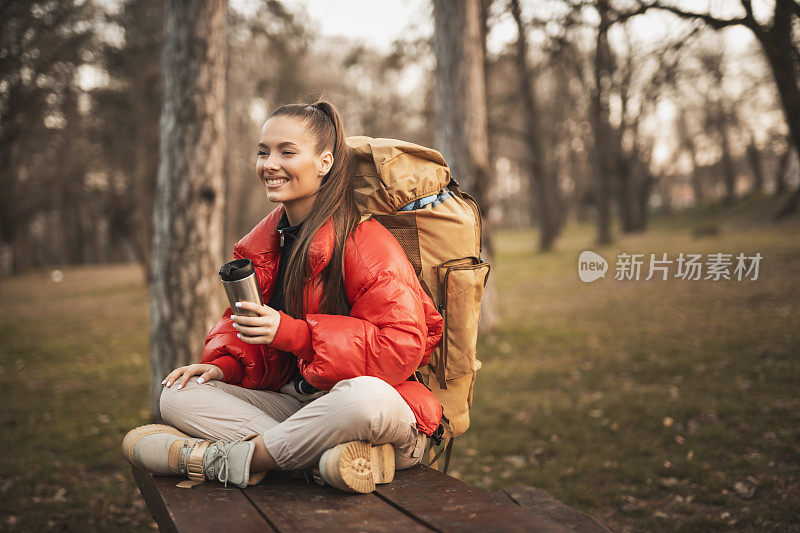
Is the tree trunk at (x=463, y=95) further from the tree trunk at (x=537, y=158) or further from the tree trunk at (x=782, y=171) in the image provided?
the tree trunk at (x=782, y=171)

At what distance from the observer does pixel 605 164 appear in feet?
63.1

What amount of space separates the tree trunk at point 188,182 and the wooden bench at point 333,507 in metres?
2.59

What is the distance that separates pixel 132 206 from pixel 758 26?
24.9 meters

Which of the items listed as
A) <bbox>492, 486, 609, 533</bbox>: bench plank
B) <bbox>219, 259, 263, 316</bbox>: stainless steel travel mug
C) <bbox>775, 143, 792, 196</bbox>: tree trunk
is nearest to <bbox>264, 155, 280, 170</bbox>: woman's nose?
<bbox>219, 259, 263, 316</bbox>: stainless steel travel mug

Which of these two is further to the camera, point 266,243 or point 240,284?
point 266,243

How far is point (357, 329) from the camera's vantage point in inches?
90.1

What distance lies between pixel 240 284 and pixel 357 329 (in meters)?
0.46

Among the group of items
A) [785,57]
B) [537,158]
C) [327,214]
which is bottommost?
[327,214]

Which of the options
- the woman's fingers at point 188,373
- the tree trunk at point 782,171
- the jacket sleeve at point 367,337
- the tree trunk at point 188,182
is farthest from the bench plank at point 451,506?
the tree trunk at point 782,171

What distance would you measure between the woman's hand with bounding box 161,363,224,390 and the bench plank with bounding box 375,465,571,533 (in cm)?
91

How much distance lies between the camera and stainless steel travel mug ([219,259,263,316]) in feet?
7.18

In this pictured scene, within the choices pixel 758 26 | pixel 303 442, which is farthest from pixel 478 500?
pixel 758 26

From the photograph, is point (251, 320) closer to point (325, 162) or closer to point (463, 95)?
point (325, 162)

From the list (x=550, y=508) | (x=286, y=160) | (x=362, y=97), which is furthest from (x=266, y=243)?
(x=362, y=97)
